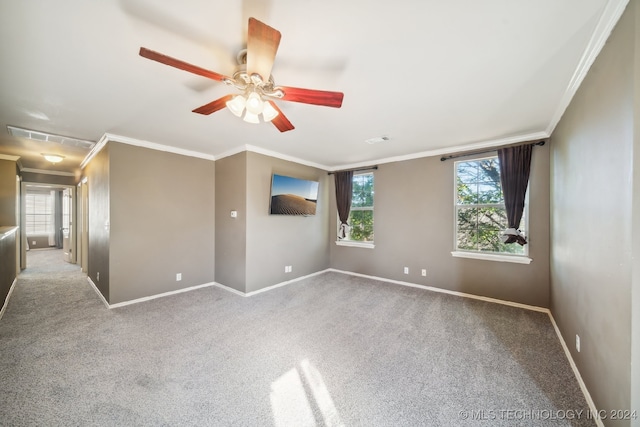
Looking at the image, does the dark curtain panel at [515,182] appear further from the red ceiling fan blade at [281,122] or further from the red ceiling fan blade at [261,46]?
the red ceiling fan blade at [261,46]

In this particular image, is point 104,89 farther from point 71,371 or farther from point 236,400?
point 236,400

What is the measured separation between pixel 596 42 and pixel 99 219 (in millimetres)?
5885

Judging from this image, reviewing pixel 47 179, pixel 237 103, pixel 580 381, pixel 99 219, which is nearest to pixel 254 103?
pixel 237 103

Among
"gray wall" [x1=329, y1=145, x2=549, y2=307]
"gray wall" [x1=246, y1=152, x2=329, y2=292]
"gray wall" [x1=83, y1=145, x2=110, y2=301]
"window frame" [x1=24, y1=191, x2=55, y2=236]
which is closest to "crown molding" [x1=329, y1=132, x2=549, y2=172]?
"gray wall" [x1=329, y1=145, x2=549, y2=307]

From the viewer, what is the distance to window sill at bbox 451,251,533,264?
3.29 m

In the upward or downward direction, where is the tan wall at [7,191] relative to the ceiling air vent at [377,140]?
downward

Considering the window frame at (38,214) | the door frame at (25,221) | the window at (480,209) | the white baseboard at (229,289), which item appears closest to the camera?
the window at (480,209)

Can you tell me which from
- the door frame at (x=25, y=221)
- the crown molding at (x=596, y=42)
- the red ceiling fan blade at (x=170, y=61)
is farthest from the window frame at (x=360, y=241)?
the door frame at (x=25, y=221)

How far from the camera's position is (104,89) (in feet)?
6.89

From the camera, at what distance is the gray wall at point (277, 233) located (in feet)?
12.7

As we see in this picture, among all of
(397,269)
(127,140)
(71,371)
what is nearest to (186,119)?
(127,140)

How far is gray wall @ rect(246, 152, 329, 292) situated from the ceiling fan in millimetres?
1972

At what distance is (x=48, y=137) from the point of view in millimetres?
3311

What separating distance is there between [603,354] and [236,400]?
2.41 metres
